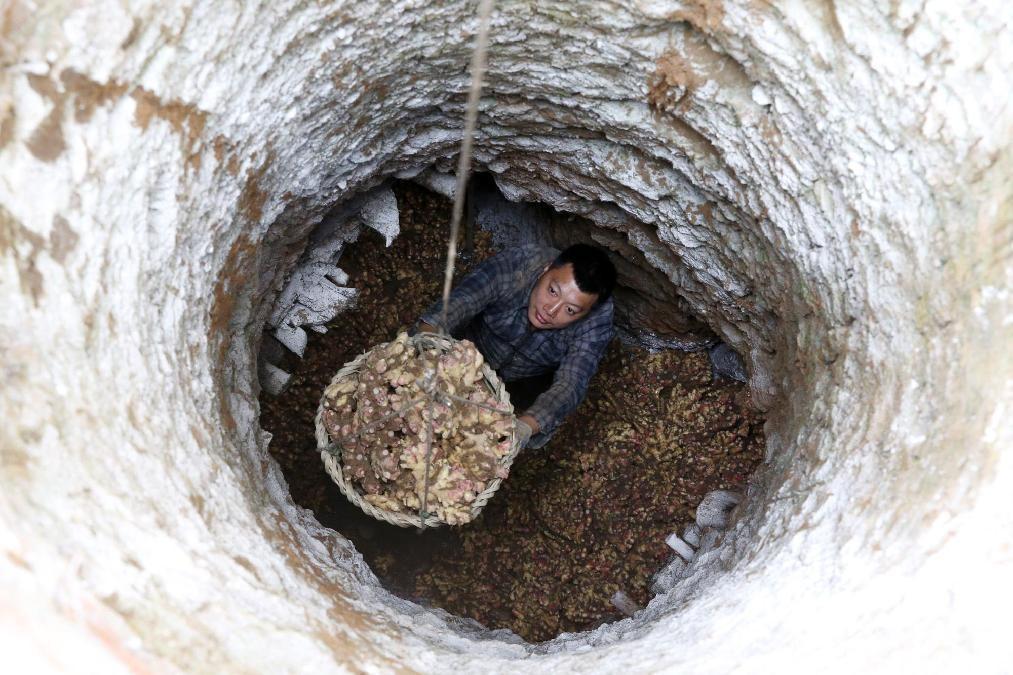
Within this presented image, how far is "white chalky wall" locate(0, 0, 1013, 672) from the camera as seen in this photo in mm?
1396

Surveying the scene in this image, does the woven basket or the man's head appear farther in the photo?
the man's head

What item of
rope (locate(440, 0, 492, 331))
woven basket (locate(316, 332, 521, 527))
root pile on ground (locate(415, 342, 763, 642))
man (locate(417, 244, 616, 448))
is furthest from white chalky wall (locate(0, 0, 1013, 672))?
root pile on ground (locate(415, 342, 763, 642))

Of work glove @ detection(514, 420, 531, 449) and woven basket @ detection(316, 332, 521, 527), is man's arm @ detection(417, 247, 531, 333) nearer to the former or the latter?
woven basket @ detection(316, 332, 521, 527)

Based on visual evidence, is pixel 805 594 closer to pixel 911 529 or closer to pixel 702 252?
pixel 911 529

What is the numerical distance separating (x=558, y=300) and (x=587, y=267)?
7.7 inches

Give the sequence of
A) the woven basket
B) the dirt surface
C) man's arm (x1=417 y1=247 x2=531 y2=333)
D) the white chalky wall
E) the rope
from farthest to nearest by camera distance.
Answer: the dirt surface → man's arm (x1=417 y1=247 x2=531 y2=333) → the woven basket → the rope → the white chalky wall

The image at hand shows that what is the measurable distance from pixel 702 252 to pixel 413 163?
1412 mm

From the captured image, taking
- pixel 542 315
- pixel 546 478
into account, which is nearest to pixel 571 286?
pixel 542 315

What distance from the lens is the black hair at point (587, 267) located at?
9.18ft

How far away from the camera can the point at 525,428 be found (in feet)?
8.84

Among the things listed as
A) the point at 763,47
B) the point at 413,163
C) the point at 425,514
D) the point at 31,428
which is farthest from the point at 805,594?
the point at 413,163

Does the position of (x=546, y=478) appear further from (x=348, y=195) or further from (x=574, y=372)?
(x=348, y=195)

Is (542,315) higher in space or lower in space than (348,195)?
higher

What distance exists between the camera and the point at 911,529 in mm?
1680
